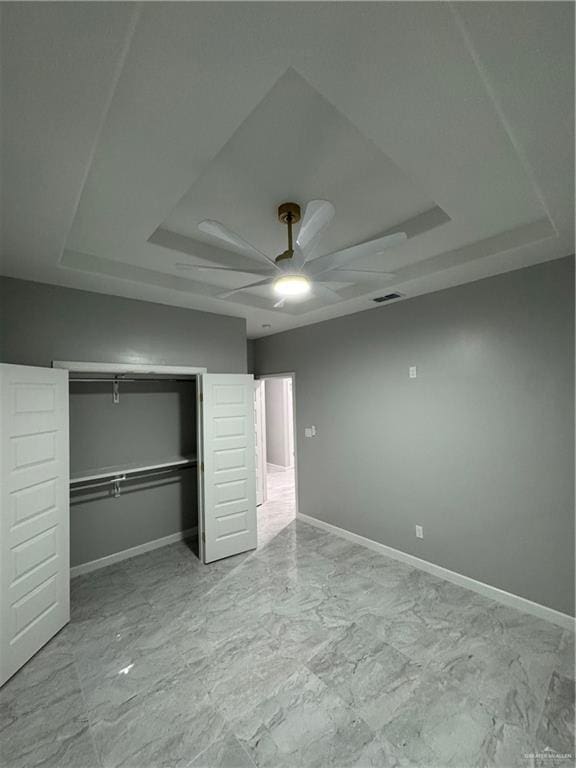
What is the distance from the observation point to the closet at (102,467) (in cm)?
220

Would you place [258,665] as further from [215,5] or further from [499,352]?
[215,5]

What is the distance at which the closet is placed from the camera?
2195 millimetres

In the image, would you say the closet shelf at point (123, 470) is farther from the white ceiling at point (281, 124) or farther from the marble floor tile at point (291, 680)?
the white ceiling at point (281, 124)

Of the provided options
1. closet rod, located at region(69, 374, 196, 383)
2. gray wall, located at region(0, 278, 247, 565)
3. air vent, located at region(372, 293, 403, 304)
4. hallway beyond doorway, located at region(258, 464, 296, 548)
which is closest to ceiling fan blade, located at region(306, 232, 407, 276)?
air vent, located at region(372, 293, 403, 304)

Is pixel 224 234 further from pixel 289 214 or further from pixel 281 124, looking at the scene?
pixel 289 214

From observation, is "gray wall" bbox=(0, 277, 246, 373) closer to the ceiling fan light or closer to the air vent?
the air vent

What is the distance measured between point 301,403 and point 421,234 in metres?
2.81

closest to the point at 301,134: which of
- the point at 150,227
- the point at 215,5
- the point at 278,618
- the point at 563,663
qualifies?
the point at 215,5

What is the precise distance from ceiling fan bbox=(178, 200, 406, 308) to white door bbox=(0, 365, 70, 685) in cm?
147

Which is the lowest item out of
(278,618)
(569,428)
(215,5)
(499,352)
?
(278,618)

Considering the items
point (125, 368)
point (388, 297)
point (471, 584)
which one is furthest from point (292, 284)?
point (471, 584)

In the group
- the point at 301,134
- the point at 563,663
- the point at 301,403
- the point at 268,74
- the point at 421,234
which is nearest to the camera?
the point at 268,74

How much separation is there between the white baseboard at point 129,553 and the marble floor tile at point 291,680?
A: 99 millimetres

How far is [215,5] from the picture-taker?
884 millimetres
